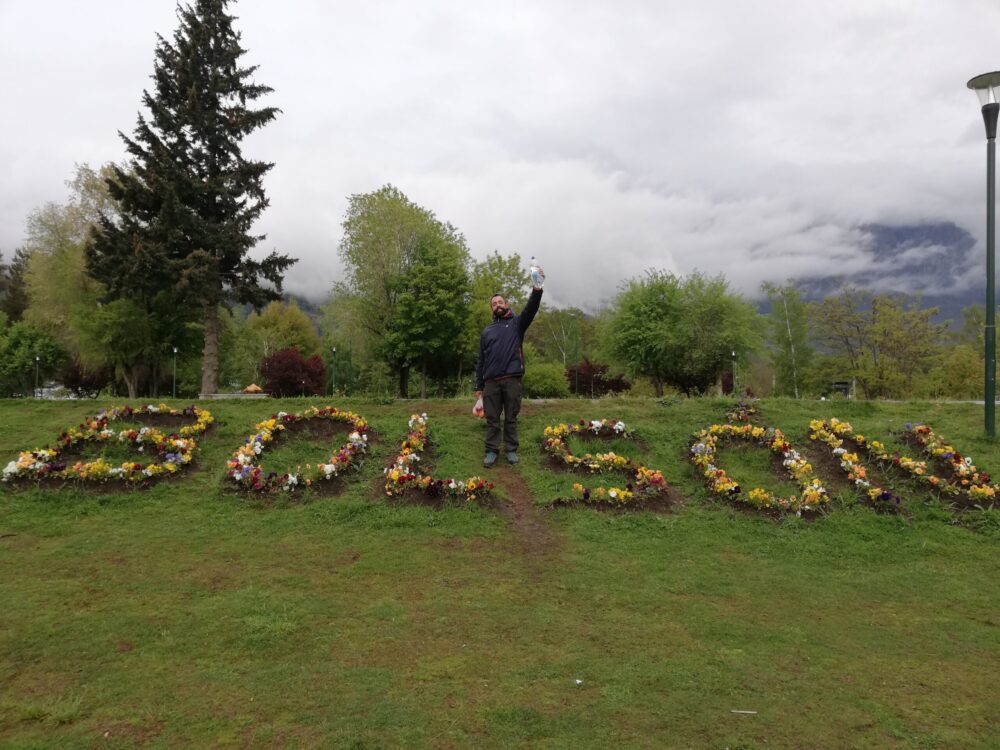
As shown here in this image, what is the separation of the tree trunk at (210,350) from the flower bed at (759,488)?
61.0 ft

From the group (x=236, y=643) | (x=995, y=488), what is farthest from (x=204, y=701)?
(x=995, y=488)

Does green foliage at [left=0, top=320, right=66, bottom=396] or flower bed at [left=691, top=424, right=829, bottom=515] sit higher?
green foliage at [left=0, top=320, right=66, bottom=396]

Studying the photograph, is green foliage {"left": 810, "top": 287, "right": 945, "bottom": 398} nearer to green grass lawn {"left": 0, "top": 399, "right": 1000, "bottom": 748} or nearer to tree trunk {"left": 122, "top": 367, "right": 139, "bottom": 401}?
green grass lawn {"left": 0, "top": 399, "right": 1000, "bottom": 748}

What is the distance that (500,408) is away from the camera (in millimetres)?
9859

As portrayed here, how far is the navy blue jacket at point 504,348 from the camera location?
377 inches

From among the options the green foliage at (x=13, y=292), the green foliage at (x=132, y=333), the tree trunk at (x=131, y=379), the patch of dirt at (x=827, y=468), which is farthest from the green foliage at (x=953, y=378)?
the green foliage at (x=13, y=292)

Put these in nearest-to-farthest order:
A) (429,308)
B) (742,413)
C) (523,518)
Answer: (523,518) → (742,413) → (429,308)

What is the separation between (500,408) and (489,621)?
5.18m

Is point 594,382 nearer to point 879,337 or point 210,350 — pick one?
point 879,337

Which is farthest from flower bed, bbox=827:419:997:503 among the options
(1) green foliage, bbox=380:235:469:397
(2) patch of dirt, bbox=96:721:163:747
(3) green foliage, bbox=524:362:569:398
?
(3) green foliage, bbox=524:362:569:398

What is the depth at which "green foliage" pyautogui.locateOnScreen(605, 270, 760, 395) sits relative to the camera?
89.7 feet

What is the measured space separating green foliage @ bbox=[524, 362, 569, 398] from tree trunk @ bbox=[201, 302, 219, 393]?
1996 cm

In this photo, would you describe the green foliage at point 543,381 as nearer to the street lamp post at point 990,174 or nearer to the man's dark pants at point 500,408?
the man's dark pants at point 500,408

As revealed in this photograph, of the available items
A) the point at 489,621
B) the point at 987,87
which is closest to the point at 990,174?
the point at 987,87
